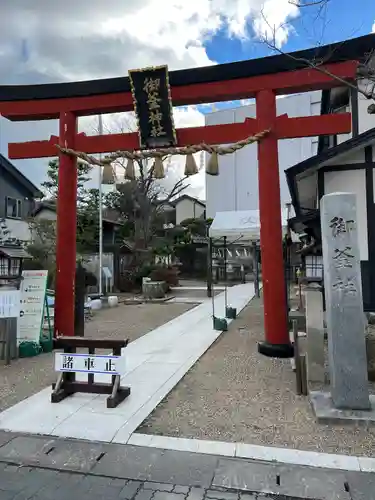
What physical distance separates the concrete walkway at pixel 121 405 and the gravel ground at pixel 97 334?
38 cm

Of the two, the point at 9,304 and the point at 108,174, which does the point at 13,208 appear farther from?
the point at 9,304

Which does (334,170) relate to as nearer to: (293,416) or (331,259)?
(331,259)

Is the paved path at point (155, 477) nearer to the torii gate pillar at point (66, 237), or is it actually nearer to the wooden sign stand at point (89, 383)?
the wooden sign stand at point (89, 383)

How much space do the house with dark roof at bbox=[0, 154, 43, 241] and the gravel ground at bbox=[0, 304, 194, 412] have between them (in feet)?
28.5

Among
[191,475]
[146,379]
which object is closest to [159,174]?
[146,379]

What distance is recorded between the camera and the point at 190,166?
7680 millimetres

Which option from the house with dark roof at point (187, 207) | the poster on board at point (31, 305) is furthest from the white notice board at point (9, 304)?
the house with dark roof at point (187, 207)

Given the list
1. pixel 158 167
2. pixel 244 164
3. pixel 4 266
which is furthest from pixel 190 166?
pixel 244 164

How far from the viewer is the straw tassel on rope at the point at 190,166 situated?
7629mm

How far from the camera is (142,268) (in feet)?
69.5

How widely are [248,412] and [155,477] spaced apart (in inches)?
66.1

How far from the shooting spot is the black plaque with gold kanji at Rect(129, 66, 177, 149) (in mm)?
7234

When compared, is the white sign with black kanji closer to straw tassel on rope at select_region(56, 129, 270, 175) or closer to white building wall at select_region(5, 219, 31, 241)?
straw tassel on rope at select_region(56, 129, 270, 175)

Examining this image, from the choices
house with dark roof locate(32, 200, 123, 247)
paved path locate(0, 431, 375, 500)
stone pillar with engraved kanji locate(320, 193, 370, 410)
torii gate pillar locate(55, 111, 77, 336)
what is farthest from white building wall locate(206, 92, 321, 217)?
paved path locate(0, 431, 375, 500)
